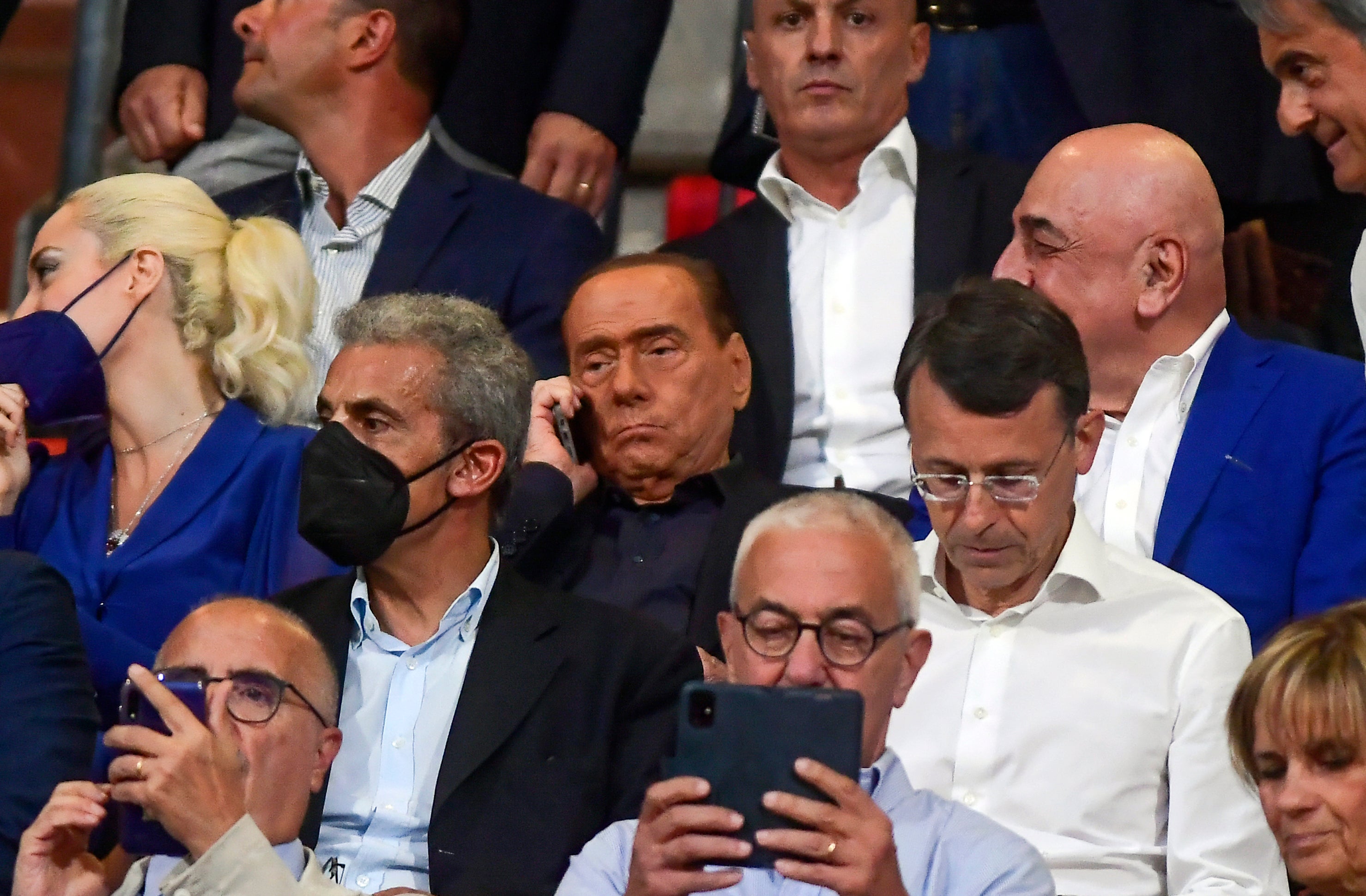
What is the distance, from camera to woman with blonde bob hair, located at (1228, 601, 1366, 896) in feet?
7.75

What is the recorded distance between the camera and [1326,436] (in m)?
3.24

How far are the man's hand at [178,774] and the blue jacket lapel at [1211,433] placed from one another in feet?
4.70

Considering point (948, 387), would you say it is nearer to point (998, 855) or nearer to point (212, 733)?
point (998, 855)

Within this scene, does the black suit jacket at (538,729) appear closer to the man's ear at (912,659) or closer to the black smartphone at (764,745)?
the man's ear at (912,659)

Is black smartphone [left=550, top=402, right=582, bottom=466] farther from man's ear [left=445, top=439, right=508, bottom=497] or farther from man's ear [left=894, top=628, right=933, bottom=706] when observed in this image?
man's ear [left=894, top=628, right=933, bottom=706]

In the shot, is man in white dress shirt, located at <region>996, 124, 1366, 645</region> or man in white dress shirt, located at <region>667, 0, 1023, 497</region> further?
man in white dress shirt, located at <region>667, 0, 1023, 497</region>

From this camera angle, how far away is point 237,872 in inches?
94.9

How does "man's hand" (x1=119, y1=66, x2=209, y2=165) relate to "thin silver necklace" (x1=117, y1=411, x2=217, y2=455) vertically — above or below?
above

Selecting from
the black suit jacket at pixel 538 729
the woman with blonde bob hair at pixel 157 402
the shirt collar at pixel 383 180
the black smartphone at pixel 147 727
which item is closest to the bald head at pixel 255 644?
the black smartphone at pixel 147 727

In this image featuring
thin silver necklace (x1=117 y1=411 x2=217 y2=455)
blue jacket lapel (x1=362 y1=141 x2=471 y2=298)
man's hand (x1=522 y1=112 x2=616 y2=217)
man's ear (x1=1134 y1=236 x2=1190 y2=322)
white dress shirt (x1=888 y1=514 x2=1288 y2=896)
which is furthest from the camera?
man's hand (x1=522 y1=112 x2=616 y2=217)

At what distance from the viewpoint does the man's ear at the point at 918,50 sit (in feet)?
13.1

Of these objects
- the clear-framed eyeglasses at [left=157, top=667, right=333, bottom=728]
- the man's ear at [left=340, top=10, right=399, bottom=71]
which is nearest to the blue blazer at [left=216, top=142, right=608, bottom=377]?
the man's ear at [left=340, top=10, right=399, bottom=71]

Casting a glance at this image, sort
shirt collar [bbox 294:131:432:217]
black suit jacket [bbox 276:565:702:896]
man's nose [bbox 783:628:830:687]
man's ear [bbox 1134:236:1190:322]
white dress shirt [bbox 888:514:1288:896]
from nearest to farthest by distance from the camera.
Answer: man's nose [bbox 783:628:830:687], white dress shirt [bbox 888:514:1288:896], black suit jacket [bbox 276:565:702:896], man's ear [bbox 1134:236:1190:322], shirt collar [bbox 294:131:432:217]

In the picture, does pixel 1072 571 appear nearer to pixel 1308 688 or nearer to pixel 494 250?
pixel 1308 688
